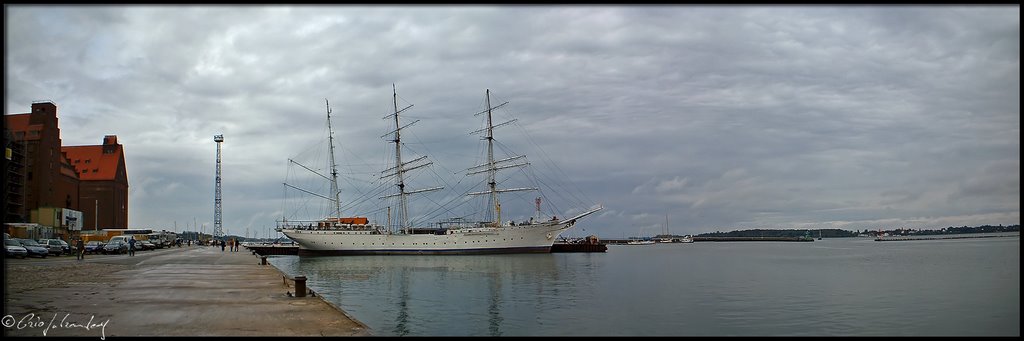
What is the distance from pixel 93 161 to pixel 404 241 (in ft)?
218

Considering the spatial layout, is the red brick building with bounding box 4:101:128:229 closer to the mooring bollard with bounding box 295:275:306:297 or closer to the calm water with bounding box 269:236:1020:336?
the calm water with bounding box 269:236:1020:336

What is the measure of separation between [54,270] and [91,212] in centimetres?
9806

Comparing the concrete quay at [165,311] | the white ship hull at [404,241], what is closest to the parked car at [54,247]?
the concrete quay at [165,311]

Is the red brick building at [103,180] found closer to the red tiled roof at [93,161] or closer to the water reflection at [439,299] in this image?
the red tiled roof at [93,161]

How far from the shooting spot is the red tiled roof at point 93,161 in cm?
11894

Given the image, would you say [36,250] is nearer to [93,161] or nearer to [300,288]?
[300,288]

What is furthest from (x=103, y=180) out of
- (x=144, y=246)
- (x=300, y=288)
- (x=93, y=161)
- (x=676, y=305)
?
(x=676, y=305)

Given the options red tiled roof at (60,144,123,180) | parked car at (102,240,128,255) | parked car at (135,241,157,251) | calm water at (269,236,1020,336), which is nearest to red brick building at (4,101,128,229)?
→ red tiled roof at (60,144,123,180)

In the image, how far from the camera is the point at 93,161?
396 ft

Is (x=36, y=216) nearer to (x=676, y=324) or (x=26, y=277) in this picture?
(x=26, y=277)

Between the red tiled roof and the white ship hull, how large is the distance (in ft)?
158

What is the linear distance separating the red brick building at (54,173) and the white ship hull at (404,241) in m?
31.1

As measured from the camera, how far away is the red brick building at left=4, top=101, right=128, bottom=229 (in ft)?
268

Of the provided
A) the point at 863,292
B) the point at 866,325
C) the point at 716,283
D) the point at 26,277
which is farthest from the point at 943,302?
the point at 26,277
